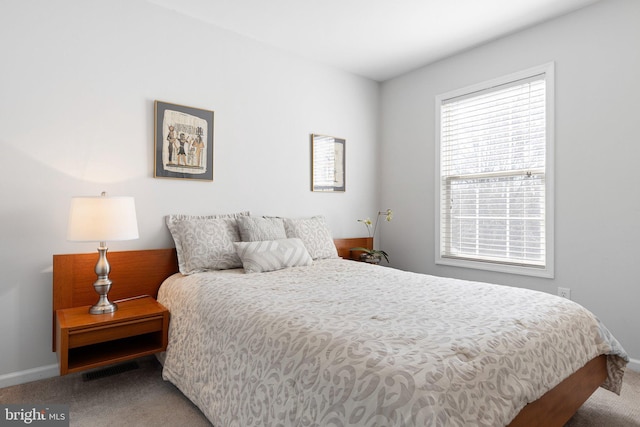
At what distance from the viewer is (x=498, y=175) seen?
3.14 metres

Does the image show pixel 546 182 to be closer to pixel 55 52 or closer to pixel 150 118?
pixel 150 118

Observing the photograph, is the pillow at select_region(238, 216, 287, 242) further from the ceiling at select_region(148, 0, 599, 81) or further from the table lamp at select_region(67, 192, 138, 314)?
the ceiling at select_region(148, 0, 599, 81)

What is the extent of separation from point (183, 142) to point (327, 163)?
4.80 feet

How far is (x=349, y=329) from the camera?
134 centimetres

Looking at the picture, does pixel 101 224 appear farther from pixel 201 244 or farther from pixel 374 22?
pixel 374 22

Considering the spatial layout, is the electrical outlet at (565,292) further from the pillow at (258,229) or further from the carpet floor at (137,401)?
the pillow at (258,229)

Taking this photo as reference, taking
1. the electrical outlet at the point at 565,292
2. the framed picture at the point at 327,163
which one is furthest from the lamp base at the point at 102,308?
the electrical outlet at the point at 565,292

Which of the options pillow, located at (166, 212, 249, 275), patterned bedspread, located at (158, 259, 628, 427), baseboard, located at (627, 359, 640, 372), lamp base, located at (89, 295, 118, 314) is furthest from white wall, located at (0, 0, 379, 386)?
baseboard, located at (627, 359, 640, 372)

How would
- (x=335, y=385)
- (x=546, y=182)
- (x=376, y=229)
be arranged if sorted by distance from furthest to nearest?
(x=376, y=229)
(x=546, y=182)
(x=335, y=385)

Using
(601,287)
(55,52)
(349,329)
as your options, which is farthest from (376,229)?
(55,52)

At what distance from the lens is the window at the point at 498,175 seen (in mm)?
2891

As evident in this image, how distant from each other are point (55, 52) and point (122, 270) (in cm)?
147

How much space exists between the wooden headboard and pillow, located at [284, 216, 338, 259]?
96cm

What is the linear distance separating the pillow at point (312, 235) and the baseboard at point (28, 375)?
1.84 m
